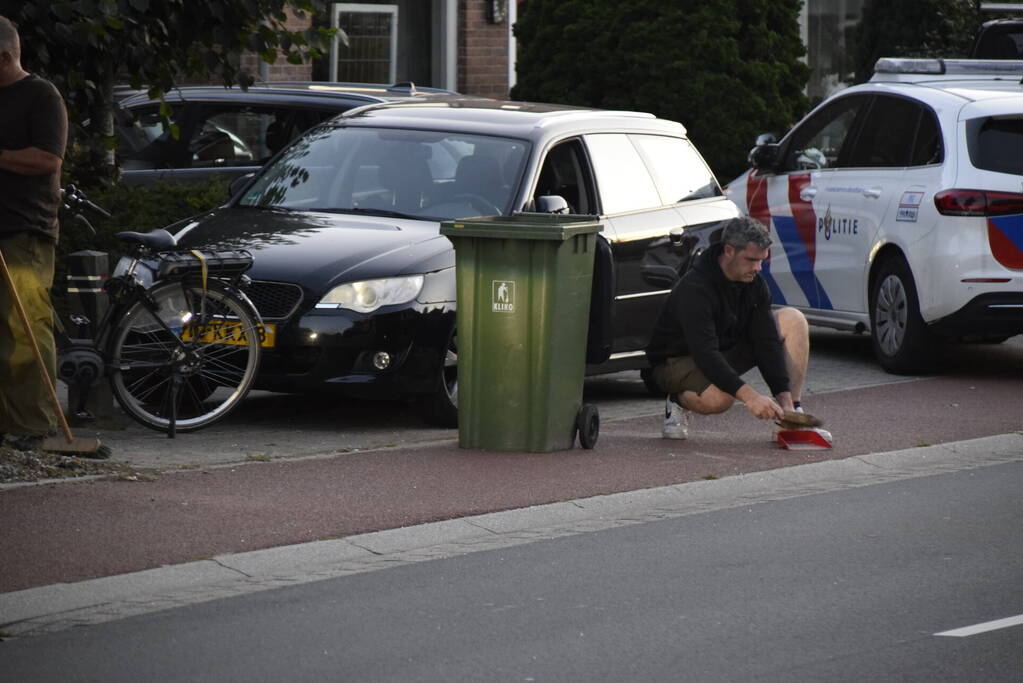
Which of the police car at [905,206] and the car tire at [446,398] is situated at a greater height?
the police car at [905,206]

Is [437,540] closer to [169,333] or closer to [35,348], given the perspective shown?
[35,348]

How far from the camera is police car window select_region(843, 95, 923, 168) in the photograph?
12023 millimetres

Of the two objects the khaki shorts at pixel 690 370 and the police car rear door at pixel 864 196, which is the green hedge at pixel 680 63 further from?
the khaki shorts at pixel 690 370

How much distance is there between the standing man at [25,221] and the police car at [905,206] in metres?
5.53

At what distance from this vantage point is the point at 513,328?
28.9ft

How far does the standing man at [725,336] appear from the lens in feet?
30.0

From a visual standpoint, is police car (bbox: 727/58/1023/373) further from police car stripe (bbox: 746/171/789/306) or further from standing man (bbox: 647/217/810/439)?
standing man (bbox: 647/217/810/439)

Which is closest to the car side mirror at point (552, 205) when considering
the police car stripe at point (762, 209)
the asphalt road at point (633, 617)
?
the asphalt road at point (633, 617)

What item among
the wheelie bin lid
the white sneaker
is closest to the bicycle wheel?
the wheelie bin lid

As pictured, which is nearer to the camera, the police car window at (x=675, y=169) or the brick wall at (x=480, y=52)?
the police car window at (x=675, y=169)

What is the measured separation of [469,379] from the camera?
29.0ft

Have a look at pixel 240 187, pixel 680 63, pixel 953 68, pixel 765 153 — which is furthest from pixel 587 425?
pixel 680 63

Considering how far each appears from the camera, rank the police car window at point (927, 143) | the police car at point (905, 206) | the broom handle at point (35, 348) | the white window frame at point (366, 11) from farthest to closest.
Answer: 1. the white window frame at point (366, 11)
2. the police car window at point (927, 143)
3. the police car at point (905, 206)
4. the broom handle at point (35, 348)

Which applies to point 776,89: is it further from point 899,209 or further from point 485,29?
point 899,209
